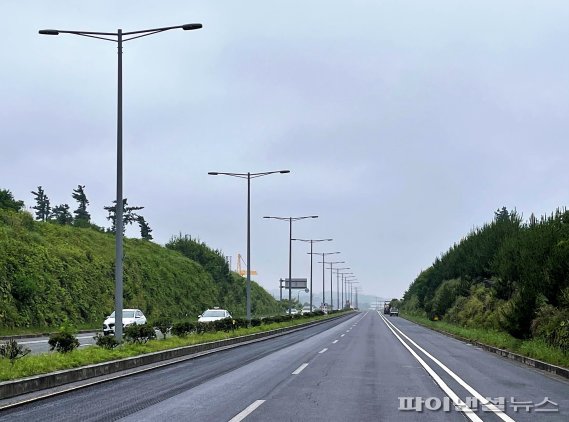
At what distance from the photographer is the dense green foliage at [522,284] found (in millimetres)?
24828

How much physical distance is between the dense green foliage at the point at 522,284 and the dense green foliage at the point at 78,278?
2587cm

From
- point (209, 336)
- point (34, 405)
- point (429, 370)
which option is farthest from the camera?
point (209, 336)

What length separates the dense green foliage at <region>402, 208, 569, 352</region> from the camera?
24.8m

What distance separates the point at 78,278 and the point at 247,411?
4094 cm

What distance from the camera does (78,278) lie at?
4925 cm

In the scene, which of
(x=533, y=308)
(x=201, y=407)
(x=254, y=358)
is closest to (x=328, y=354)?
(x=254, y=358)

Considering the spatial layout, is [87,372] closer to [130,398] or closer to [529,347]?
[130,398]

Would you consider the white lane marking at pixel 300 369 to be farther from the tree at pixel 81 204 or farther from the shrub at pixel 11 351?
the tree at pixel 81 204

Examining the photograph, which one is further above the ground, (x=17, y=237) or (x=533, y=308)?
(x=17, y=237)

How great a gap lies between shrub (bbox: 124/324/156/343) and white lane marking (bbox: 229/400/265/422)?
36.1 feet

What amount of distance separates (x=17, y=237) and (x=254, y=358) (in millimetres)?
28836

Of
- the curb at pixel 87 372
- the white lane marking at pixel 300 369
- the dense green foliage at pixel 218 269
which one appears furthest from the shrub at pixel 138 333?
the dense green foliage at pixel 218 269

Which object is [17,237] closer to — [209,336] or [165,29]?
[209,336]

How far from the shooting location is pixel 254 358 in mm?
22594
